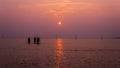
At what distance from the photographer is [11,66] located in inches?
1238

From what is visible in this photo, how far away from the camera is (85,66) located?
3200 cm

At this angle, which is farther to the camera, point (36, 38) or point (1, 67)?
point (36, 38)

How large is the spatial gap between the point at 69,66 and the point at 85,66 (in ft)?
6.37

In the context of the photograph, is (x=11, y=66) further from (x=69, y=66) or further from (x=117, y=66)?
(x=117, y=66)

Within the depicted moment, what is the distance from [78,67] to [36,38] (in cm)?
7975

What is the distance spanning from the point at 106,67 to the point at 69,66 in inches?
175


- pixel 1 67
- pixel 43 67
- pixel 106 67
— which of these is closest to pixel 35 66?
pixel 43 67

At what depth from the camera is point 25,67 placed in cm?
3075

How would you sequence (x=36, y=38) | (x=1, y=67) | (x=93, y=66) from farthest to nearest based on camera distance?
1. (x=36, y=38)
2. (x=93, y=66)
3. (x=1, y=67)

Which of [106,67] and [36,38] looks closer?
[106,67]

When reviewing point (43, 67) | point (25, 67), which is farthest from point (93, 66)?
point (25, 67)

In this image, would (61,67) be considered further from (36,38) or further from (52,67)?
(36,38)

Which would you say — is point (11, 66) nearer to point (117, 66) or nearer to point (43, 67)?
point (43, 67)

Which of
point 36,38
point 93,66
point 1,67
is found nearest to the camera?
point 1,67
